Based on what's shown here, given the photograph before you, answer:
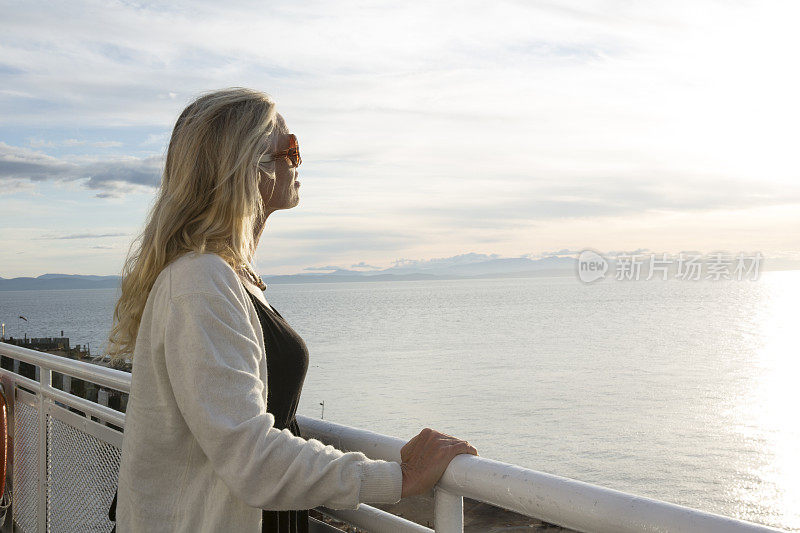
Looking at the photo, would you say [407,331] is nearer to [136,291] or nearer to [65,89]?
[65,89]

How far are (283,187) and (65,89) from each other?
18222 millimetres

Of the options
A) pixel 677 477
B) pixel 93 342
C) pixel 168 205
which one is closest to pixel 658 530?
pixel 168 205

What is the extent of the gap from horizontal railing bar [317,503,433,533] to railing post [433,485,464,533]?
0.16ft

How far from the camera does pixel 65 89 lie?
17625 millimetres

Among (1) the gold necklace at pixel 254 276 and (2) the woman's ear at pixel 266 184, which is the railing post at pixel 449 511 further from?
(2) the woman's ear at pixel 266 184

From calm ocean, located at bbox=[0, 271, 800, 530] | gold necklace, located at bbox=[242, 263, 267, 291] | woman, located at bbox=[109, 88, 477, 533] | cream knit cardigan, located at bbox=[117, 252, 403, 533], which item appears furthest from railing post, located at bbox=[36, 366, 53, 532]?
calm ocean, located at bbox=[0, 271, 800, 530]

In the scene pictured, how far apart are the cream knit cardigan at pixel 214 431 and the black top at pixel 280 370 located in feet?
0.32

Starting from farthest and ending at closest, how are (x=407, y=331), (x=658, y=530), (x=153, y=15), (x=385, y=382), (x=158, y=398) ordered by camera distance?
1. (x=407, y=331)
2. (x=385, y=382)
3. (x=153, y=15)
4. (x=158, y=398)
5. (x=658, y=530)

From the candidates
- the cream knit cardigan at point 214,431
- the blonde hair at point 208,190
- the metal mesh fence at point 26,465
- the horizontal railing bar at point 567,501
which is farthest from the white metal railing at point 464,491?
the blonde hair at point 208,190

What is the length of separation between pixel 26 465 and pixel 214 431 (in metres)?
2.62

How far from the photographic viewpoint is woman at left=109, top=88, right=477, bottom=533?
1204 mm

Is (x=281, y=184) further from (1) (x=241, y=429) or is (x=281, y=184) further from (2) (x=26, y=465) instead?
(2) (x=26, y=465)

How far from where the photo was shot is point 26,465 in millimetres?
3334

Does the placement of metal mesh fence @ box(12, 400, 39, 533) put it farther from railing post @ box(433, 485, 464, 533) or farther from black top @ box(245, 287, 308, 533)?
railing post @ box(433, 485, 464, 533)
